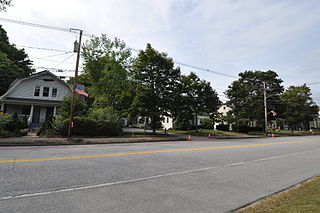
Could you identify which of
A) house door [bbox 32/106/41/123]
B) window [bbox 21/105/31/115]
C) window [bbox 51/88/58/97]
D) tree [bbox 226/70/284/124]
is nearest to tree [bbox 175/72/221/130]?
tree [bbox 226/70/284/124]

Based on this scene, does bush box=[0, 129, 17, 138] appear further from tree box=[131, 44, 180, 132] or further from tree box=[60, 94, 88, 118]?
tree box=[131, 44, 180, 132]

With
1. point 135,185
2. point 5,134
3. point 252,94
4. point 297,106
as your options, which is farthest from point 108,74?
point 297,106

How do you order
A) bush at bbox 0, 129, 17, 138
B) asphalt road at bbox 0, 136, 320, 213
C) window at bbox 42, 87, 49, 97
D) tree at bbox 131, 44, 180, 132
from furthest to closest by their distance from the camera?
window at bbox 42, 87, 49, 97 < tree at bbox 131, 44, 180, 132 < bush at bbox 0, 129, 17, 138 < asphalt road at bbox 0, 136, 320, 213

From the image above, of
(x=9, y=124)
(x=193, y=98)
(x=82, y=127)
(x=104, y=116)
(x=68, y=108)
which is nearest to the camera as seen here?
(x=9, y=124)

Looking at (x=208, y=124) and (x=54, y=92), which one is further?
(x=208, y=124)

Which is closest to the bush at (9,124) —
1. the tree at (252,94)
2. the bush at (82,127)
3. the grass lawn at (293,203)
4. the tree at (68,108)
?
the bush at (82,127)

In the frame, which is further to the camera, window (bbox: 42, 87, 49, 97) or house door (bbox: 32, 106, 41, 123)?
window (bbox: 42, 87, 49, 97)

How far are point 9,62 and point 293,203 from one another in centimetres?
3317

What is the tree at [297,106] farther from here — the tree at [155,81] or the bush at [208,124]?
the tree at [155,81]

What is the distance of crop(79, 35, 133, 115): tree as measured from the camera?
24.5 m

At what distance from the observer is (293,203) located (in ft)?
12.2

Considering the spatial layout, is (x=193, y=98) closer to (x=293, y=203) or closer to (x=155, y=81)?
(x=155, y=81)

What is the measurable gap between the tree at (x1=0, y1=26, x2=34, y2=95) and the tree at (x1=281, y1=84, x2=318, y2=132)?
49284 millimetres

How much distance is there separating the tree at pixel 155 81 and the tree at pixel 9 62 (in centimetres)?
1532
